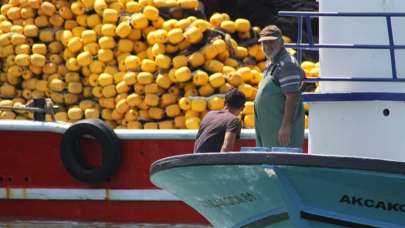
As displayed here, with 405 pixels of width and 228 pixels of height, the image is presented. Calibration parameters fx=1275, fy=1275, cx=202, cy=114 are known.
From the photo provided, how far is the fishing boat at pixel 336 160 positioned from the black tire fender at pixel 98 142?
279cm

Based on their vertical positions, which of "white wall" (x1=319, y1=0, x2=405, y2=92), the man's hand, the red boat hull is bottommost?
the red boat hull

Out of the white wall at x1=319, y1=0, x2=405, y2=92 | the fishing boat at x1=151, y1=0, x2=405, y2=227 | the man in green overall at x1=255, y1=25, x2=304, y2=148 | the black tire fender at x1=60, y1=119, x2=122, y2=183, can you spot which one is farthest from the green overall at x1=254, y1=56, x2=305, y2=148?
the black tire fender at x1=60, y1=119, x2=122, y2=183

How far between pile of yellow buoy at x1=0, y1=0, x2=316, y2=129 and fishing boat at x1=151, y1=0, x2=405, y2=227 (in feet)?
11.7

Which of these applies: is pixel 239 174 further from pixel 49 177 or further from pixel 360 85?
pixel 49 177

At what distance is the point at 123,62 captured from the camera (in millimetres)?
11477

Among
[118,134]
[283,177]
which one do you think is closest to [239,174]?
[283,177]

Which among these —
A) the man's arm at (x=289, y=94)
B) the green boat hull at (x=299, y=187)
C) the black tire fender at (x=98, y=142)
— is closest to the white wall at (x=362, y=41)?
the man's arm at (x=289, y=94)

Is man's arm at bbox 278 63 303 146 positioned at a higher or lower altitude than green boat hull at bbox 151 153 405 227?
higher

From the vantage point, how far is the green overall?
7.53 meters

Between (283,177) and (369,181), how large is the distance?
457 millimetres

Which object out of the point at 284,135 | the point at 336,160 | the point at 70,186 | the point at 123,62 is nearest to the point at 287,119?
the point at 284,135

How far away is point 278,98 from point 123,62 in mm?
4133

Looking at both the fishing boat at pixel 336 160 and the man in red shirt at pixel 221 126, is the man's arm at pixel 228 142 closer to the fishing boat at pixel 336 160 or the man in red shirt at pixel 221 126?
the man in red shirt at pixel 221 126

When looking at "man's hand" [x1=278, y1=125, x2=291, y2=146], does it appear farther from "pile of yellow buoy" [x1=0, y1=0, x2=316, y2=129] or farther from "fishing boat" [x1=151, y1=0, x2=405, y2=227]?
"pile of yellow buoy" [x1=0, y1=0, x2=316, y2=129]
